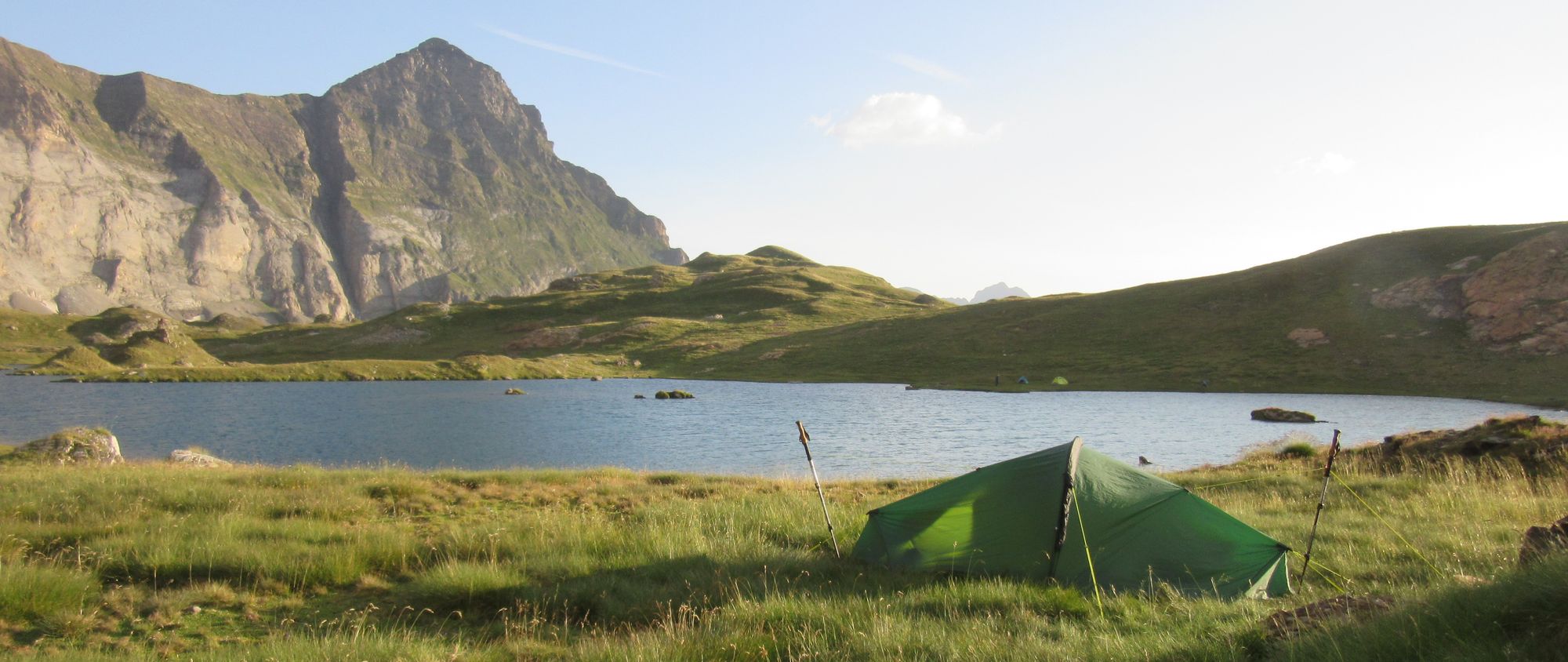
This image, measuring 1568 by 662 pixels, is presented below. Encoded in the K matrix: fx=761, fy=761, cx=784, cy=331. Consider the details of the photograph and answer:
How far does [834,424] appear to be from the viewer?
49.6 m

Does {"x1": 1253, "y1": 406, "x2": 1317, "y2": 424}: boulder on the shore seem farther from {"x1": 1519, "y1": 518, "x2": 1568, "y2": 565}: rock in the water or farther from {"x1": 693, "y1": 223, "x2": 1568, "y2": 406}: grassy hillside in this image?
{"x1": 1519, "y1": 518, "x2": 1568, "y2": 565}: rock in the water

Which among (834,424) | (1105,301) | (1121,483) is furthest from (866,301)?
(1121,483)

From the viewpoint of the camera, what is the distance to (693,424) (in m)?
49.7

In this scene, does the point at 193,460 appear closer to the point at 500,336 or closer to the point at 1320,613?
the point at 1320,613

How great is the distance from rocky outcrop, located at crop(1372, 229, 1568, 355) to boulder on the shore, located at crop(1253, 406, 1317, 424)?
1377 inches

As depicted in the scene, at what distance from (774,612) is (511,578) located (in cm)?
423

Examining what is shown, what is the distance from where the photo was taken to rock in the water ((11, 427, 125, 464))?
71.6ft

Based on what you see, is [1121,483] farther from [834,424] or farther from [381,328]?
[381,328]

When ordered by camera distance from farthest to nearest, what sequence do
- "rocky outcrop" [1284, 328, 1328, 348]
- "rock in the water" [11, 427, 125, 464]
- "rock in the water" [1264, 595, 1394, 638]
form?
1. "rocky outcrop" [1284, 328, 1328, 348]
2. "rock in the water" [11, 427, 125, 464]
3. "rock in the water" [1264, 595, 1394, 638]

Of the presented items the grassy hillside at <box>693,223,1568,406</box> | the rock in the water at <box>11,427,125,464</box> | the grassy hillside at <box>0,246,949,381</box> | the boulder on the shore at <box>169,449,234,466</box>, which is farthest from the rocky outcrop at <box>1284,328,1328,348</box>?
the rock in the water at <box>11,427,125,464</box>

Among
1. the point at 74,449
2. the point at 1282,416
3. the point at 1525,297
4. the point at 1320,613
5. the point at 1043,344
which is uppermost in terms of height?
the point at 1525,297

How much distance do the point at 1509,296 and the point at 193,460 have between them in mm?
104213

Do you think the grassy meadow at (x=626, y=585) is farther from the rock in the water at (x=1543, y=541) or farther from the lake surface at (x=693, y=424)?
the lake surface at (x=693, y=424)

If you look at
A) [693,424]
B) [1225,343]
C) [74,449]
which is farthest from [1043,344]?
[74,449]
